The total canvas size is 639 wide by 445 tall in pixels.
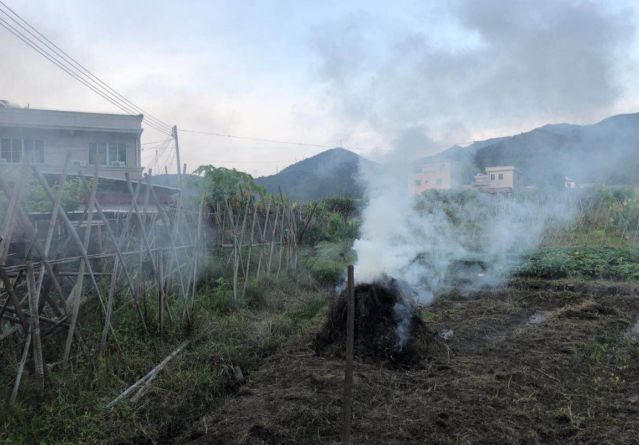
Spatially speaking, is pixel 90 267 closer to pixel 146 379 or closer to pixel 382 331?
pixel 146 379

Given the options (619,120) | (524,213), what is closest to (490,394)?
(619,120)

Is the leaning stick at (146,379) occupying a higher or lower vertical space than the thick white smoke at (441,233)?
lower

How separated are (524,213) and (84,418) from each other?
15729 mm

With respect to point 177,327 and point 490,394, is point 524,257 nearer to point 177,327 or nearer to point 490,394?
point 490,394

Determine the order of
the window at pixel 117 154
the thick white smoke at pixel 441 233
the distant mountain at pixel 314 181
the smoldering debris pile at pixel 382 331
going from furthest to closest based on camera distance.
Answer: the window at pixel 117 154
the distant mountain at pixel 314 181
the thick white smoke at pixel 441 233
the smoldering debris pile at pixel 382 331

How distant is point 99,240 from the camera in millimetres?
7762

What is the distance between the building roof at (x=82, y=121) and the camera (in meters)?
18.8

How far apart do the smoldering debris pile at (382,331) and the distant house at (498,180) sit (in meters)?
9.44

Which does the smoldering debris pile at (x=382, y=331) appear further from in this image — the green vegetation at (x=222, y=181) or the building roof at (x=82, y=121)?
the building roof at (x=82, y=121)

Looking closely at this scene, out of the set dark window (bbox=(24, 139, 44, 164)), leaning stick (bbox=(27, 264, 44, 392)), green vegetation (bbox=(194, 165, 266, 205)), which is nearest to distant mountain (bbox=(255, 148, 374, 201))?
green vegetation (bbox=(194, 165, 266, 205))

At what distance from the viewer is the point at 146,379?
5.36m

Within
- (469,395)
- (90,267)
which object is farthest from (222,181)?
(469,395)

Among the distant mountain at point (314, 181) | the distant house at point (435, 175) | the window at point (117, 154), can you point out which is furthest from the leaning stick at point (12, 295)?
the window at point (117, 154)

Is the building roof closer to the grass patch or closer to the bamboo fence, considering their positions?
the bamboo fence
